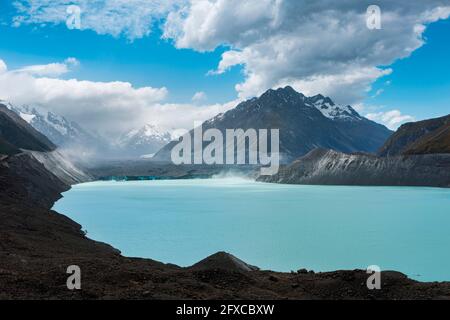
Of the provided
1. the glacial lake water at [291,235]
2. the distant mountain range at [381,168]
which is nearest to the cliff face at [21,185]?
the glacial lake water at [291,235]

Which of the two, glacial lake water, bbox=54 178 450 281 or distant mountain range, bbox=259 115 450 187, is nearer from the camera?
glacial lake water, bbox=54 178 450 281

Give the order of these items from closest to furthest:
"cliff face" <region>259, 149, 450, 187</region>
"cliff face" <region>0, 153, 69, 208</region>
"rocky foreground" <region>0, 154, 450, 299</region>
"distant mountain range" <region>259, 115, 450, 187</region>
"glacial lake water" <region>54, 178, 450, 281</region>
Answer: "rocky foreground" <region>0, 154, 450, 299</region> → "glacial lake water" <region>54, 178, 450, 281</region> → "cliff face" <region>0, 153, 69, 208</region> → "cliff face" <region>259, 149, 450, 187</region> → "distant mountain range" <region>259, 115, 450, 187</region>

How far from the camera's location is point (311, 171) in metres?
181

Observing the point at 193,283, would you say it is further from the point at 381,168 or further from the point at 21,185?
the point at 381,168

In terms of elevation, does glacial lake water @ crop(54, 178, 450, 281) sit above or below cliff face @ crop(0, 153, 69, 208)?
below

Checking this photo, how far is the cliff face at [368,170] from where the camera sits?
479 ft

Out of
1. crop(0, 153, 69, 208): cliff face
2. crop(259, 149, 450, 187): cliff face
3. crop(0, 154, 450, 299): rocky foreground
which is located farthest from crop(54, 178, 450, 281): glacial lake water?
crop(259, 149, 450, 187): cliff face

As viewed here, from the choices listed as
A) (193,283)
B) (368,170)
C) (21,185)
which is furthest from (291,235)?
(368,170)

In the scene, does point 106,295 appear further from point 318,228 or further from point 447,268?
point 318,228

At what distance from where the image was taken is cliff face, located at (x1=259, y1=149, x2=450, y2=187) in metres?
146

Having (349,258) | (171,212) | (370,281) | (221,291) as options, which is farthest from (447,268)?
(171,212)

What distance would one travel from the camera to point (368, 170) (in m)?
162

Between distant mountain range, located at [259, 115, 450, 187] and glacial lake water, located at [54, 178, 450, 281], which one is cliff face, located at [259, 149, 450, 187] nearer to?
distant mountain range, located at [259, 115, 450, 187]

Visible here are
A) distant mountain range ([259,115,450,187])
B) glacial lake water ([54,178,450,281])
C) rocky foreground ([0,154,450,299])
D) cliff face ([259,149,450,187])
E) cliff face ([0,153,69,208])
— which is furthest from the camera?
distant mountain range ([259,115,450,187])
